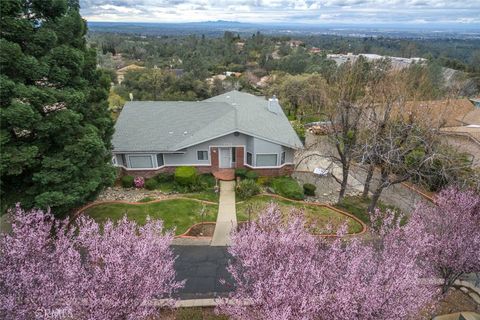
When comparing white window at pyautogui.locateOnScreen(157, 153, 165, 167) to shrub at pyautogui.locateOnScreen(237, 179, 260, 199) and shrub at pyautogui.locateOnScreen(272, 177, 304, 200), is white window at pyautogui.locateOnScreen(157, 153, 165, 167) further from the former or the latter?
shrub at pyautogui.locateOnScreen(272, 177, 304, 200)

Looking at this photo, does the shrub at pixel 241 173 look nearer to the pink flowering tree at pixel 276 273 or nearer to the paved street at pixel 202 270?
the paved street at pixel 202 270

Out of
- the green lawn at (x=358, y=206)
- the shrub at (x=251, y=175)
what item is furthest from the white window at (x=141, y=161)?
the green lawn at (x=358, y=206)

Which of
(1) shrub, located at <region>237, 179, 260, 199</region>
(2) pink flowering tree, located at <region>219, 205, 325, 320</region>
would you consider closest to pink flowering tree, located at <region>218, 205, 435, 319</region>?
(2) pink flowering tree, located at <region>219, 205, 325, 320</region>

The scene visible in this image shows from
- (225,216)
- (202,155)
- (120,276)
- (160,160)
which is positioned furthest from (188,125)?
(120,276)

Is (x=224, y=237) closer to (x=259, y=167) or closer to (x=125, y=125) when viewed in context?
(x=259, y=167)

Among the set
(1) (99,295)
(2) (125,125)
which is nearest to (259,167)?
(2) (125,125)

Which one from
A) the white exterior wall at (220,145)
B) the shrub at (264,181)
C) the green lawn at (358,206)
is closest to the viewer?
the green lawn at (358,206)
